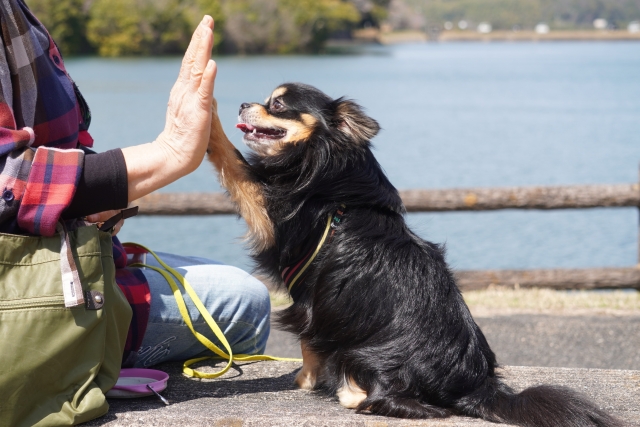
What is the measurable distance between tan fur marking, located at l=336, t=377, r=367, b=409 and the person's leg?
1.76 ft

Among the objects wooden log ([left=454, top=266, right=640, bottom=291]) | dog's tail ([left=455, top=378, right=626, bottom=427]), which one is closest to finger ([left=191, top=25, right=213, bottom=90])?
dog's tail ([left=455, top=378, right=626, bottom=427])

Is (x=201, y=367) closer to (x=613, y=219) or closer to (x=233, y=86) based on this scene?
(x=613, y=219)

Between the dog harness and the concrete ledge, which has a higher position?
the dog harness

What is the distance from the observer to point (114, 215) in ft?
6.34

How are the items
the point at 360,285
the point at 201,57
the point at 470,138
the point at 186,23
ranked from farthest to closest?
the point at 186,23
the point at 470,138
the point at 360,285
the point at 201,57

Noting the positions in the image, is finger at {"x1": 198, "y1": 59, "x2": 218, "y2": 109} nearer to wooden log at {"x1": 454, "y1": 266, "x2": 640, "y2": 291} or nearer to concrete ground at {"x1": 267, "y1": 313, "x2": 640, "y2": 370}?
concrete ground at {"x1": 267, "y1": 313, "x2": 640, "y2": 370}

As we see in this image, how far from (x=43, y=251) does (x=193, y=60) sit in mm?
632

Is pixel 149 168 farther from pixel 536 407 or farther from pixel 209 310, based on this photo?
pixel 536 407

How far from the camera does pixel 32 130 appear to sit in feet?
5.53

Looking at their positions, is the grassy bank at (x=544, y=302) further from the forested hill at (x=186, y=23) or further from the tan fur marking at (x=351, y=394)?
the forested hill at (x=186, y=23)

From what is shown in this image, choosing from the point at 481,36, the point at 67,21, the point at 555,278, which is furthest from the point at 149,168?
the point at 481,36

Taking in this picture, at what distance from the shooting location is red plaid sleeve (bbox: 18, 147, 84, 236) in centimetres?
163

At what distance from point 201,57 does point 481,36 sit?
75.4 m

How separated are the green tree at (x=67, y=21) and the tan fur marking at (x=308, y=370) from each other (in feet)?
97.5
